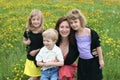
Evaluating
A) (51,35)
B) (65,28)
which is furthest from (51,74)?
(65,28)

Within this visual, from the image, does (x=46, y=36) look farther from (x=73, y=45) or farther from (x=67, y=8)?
(x=67, y=8)

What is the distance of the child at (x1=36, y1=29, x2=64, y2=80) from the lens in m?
6.34

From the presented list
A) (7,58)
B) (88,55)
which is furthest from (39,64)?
(7,58)

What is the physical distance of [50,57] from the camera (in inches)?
253

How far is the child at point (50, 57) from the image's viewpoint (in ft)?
20.8

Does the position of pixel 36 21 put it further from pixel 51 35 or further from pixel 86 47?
pixel 86 47

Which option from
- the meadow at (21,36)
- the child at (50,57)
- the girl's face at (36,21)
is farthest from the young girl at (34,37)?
the meadow at (21,36)

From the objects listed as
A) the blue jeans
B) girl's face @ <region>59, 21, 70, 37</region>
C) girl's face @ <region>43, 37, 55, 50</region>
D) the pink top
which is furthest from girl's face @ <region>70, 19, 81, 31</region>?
the blue jeans

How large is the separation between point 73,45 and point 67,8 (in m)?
11.0

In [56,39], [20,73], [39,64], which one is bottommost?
[20,73]

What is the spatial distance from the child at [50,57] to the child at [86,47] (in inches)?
14.8

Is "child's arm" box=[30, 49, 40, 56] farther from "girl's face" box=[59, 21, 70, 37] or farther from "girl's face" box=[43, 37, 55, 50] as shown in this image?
"girl's face" box=[59, 21, 70, 37]

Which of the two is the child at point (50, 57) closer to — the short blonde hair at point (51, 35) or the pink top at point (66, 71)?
the short blonde hair at point (51, 35)

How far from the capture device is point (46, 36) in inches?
249
